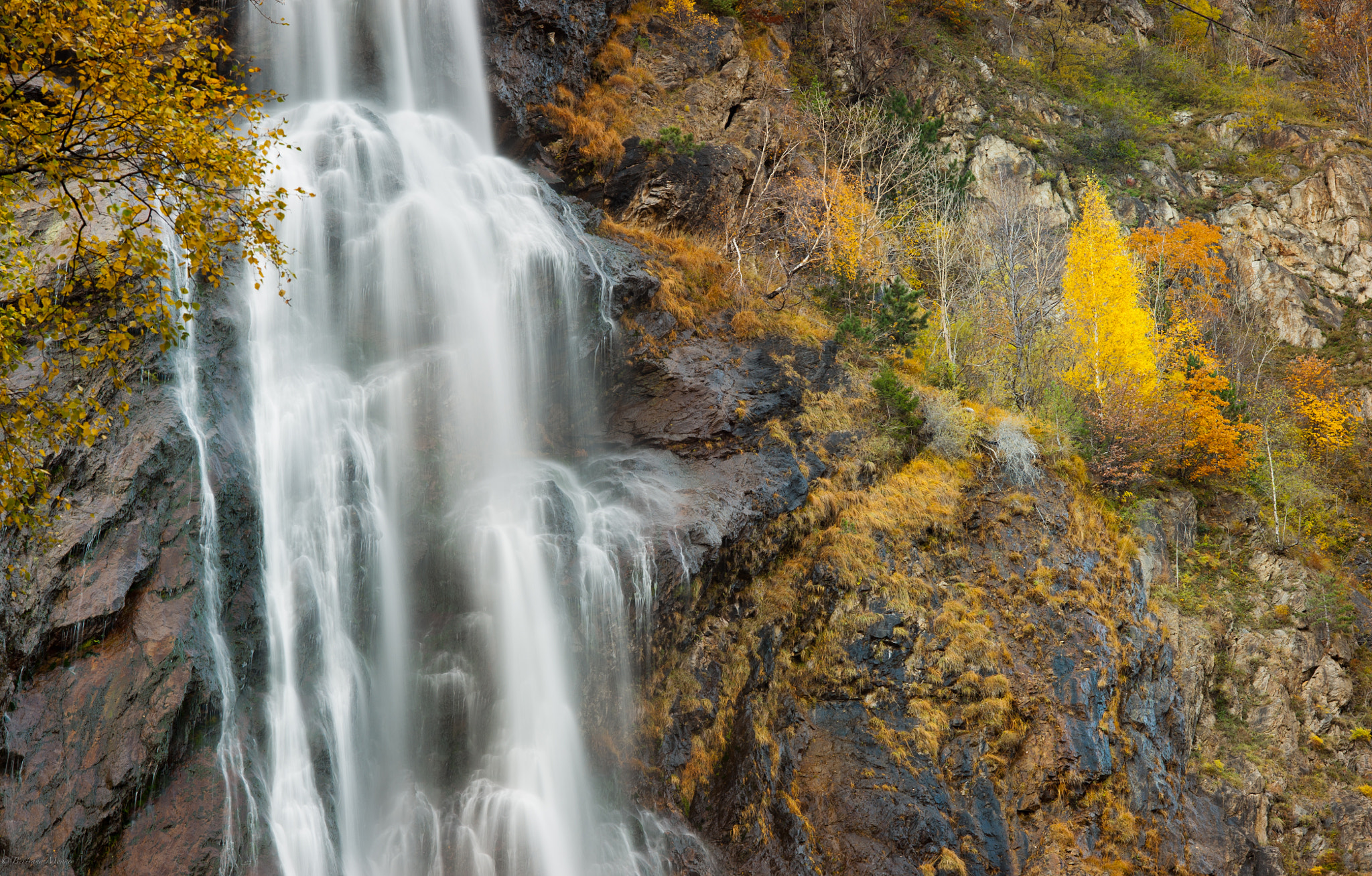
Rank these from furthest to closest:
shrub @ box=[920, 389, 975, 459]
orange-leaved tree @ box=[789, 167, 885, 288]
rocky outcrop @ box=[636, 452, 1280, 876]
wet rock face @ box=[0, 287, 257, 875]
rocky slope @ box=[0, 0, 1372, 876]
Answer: orange-leaved tree @ box=[789, 167, 885, 288], shrub @ box=[920, 389, 975, 459], rocky outcrop @ box=[636, 452, 1280, 876], rocky slope @ box=[0, 0, 1372, 876], wet rock face @ box=[0, 287, 257, 875]

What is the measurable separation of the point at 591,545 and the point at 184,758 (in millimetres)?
5843

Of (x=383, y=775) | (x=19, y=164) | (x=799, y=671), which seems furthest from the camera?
(x=799, y=671)

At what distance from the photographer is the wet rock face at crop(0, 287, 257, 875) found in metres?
6.82

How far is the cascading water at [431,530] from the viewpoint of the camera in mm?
9336

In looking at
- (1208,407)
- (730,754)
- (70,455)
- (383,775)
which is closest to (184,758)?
(383,775)

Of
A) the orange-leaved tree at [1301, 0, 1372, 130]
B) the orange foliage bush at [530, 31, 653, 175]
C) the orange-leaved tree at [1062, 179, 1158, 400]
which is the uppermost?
the orange-leaved tree at [1301, 0, 1372, 130]

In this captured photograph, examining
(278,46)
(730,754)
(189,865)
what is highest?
(278,46)

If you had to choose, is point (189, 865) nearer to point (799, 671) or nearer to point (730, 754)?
point (730, 754)

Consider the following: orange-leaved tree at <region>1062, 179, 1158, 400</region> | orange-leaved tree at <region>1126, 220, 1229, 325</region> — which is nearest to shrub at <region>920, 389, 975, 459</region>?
orange-leaved tree at <region>1062, 179, 1158, 400</region>

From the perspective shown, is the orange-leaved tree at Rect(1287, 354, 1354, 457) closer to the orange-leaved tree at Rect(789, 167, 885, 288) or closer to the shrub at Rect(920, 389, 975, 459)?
the orange-leaved tree at Rect(789, 167, 885, 288)

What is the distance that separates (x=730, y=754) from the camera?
444 inches

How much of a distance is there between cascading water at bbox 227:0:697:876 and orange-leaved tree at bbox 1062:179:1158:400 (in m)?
16.0

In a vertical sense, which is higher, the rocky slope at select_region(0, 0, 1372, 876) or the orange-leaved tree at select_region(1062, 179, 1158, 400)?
the orange-leaved tree at select_region(1062, 179, 1158, 400)

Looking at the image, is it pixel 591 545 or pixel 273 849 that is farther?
pixel 591 545
